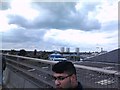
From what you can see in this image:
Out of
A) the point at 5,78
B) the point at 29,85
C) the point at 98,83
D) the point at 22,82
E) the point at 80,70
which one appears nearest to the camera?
the point at 98,83

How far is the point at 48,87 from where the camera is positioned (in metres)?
8.42

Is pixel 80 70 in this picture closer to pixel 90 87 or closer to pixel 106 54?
pixel 90 87

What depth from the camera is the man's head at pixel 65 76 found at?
4.29 meters

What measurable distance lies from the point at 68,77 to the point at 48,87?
13.7 feet

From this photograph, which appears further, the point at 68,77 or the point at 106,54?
the point at 106,54

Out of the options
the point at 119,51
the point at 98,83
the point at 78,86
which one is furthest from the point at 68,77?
the point at 119,51

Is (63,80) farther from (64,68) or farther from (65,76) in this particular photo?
(64,68)

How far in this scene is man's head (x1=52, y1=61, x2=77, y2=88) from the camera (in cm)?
429

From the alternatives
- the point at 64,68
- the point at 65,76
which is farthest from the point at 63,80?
the point at 64,68

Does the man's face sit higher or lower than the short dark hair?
lower

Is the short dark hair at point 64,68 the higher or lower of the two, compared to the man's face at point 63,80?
higher

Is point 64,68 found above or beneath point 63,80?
above

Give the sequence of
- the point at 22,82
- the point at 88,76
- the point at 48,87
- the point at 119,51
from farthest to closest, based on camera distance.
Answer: the point at 119,51 < the point at 22,82 < the point at 48,87 < the point at 88,76

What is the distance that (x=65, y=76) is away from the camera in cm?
433
